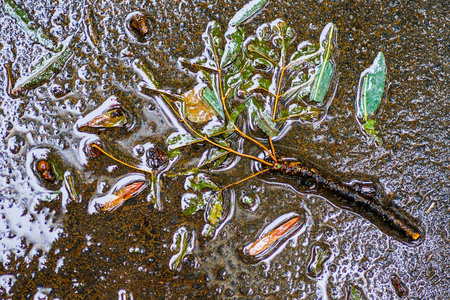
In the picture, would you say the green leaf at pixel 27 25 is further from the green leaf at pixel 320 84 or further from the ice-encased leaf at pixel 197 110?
the green leaf at pixel 320 84

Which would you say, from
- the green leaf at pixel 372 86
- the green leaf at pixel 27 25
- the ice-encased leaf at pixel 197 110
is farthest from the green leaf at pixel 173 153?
the green leaf at pixel 372 86

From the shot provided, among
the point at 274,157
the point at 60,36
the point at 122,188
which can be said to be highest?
the point at 60,36

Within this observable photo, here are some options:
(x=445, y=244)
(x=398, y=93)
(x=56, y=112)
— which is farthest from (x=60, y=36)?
(x=445, y=244)

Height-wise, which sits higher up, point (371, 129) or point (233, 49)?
point (233, 49)

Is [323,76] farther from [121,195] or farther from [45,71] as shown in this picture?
[45,71]

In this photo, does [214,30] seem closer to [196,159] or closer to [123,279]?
[196,159]

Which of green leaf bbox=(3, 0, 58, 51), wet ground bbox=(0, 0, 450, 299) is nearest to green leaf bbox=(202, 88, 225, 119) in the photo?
wet ground bbox=(0, 0, 450, 299)

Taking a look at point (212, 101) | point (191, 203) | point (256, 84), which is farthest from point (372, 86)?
point (191, 203)
